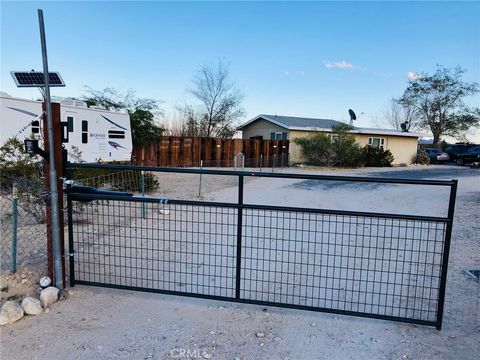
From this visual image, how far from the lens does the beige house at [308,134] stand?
25.1 m

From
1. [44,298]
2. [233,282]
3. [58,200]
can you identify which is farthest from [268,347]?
[58,200]

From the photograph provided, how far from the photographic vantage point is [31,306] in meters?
3.14

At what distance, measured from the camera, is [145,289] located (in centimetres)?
354

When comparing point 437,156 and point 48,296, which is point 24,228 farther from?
point 437,156

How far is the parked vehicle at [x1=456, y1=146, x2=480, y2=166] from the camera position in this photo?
27.2 meters

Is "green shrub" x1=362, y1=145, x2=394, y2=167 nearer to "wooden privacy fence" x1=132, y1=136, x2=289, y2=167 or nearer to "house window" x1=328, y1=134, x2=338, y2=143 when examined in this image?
"house window" x1=328, y1=134, x2=338, y2=143

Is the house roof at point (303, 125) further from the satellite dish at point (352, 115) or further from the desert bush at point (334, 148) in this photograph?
the satellite dish at point (352, 115)

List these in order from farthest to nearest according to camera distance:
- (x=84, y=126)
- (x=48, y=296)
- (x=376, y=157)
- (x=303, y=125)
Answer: (x=303, y=125)
(x=376, y=157)
(x=84, y=126)
(x=48, y=296)

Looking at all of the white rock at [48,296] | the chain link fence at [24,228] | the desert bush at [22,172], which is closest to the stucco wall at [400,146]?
the desert bush at [22,172]

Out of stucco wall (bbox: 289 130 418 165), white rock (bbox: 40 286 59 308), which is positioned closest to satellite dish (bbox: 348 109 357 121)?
stucco wall (bbox: 289 130 418 165)

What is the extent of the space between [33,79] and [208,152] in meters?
19.1

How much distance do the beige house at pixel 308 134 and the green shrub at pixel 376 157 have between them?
1.39m

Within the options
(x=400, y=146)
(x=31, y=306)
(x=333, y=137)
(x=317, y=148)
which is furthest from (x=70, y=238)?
(x=400, y=146)

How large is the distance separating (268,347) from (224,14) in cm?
1194
